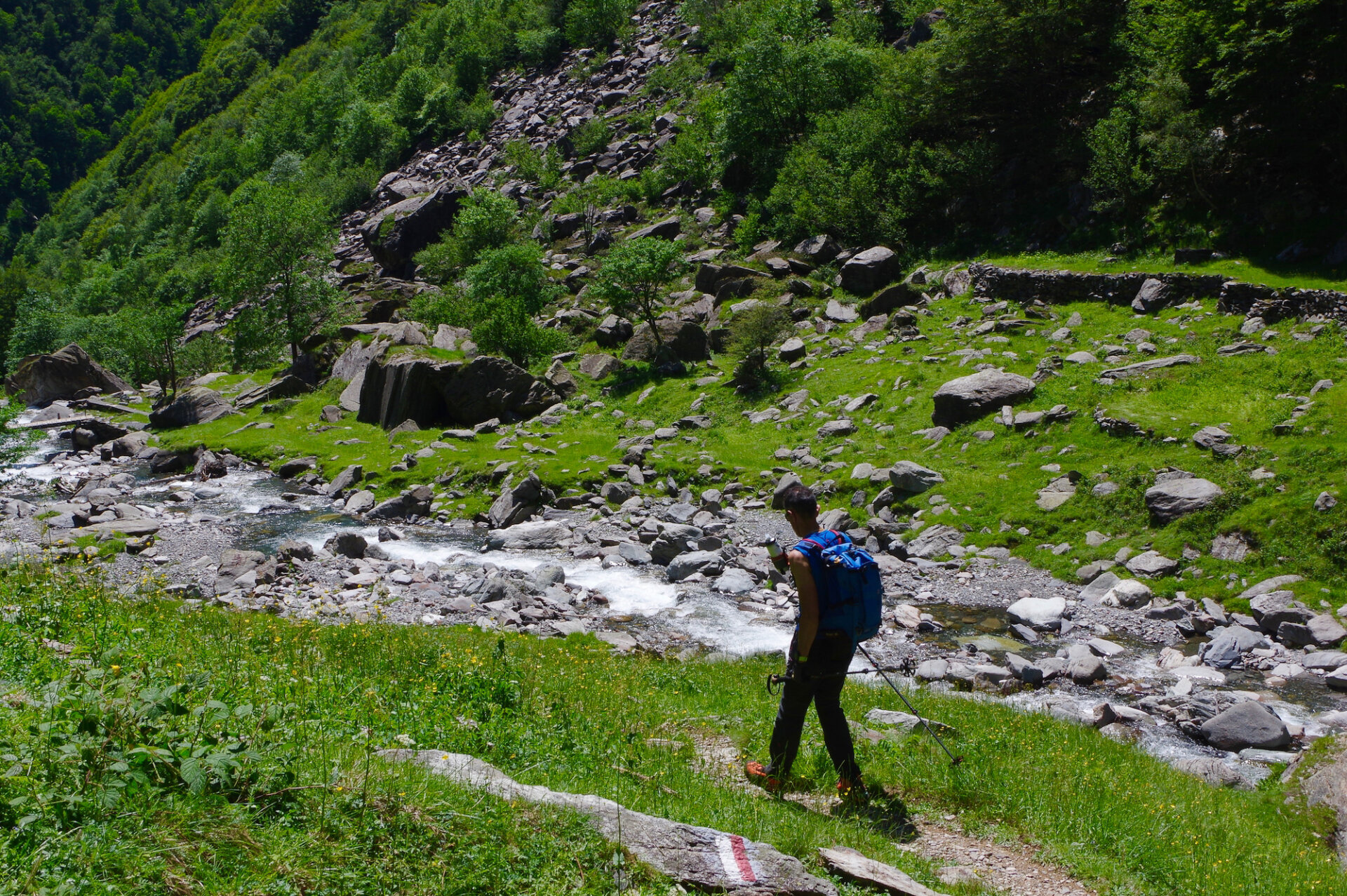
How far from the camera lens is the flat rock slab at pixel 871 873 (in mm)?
5863

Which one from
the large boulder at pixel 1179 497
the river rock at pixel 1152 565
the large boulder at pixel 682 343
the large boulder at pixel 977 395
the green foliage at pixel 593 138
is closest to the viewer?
the river rock at pixel 1152 565

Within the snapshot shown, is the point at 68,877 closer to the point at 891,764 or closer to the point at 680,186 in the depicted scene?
the point at 891,764

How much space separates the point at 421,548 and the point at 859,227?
34.0m

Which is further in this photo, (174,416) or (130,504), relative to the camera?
(174,416)

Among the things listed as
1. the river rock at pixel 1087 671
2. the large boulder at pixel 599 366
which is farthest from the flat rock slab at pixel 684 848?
the large boulder at pixel 599 366

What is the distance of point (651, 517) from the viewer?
2795 cm

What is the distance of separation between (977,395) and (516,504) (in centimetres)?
1722

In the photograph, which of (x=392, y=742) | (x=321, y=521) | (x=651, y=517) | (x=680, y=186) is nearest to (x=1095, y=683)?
(x=392, y=742)

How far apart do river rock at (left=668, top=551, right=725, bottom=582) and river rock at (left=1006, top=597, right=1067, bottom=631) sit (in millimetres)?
7706

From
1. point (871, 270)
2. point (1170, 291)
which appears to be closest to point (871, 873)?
point (1170, 291)

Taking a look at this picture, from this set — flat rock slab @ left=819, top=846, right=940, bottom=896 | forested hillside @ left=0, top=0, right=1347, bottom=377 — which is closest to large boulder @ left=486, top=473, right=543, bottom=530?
flat rock slab @ left=819, top=846, right=940, bottom=896

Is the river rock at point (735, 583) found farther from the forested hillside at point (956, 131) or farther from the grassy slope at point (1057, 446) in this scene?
the forested hillside at point (956, 131)

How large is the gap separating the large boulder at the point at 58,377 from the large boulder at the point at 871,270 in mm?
60101

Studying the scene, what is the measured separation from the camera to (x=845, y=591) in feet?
→ 24.6
